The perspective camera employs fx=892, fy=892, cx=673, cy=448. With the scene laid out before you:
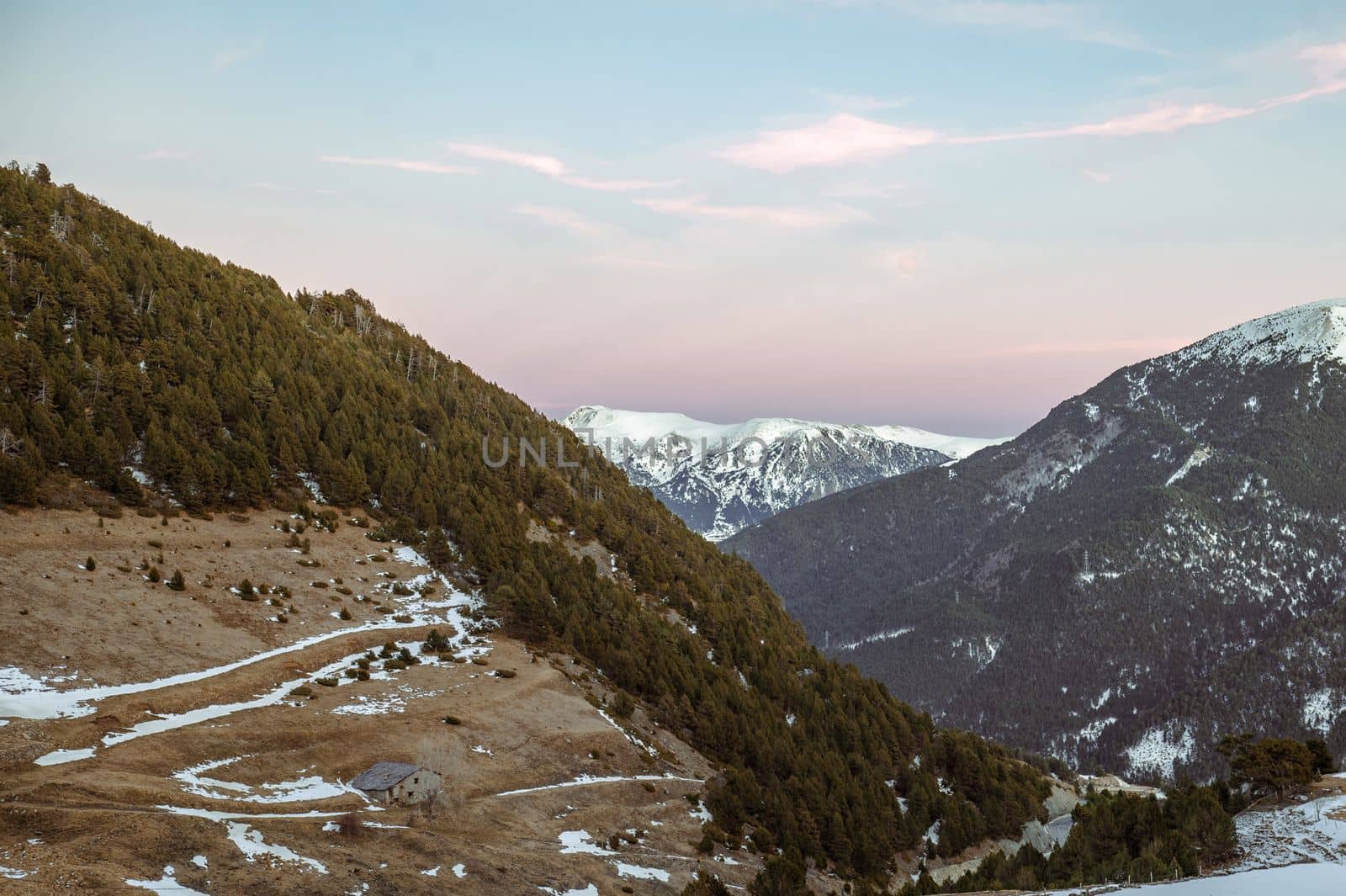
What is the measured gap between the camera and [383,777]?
226ft

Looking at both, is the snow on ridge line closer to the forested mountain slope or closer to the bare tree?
the forested mountain slope

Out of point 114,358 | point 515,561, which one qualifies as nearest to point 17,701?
point 515,561

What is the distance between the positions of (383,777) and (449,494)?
270 ft

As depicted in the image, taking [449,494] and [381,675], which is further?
[449,494]

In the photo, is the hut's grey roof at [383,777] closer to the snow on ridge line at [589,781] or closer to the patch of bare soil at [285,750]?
the patch of bare soil at [285,750]

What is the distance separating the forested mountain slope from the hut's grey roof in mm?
33059

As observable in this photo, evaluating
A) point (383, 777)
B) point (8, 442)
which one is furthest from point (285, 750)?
point (8, 442)

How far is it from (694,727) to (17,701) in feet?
245

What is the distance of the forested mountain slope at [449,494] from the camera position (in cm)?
11431

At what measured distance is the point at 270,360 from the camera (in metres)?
161

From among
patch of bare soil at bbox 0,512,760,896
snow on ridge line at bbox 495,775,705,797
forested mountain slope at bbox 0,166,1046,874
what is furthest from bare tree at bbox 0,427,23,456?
snow on ridge line at bbox 495,775,705,797

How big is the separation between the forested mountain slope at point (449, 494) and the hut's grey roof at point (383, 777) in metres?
33.1

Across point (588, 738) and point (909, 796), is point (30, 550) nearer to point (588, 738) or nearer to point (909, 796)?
point (588, 738)

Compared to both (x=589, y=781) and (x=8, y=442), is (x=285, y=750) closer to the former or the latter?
(x=589, y=781)
